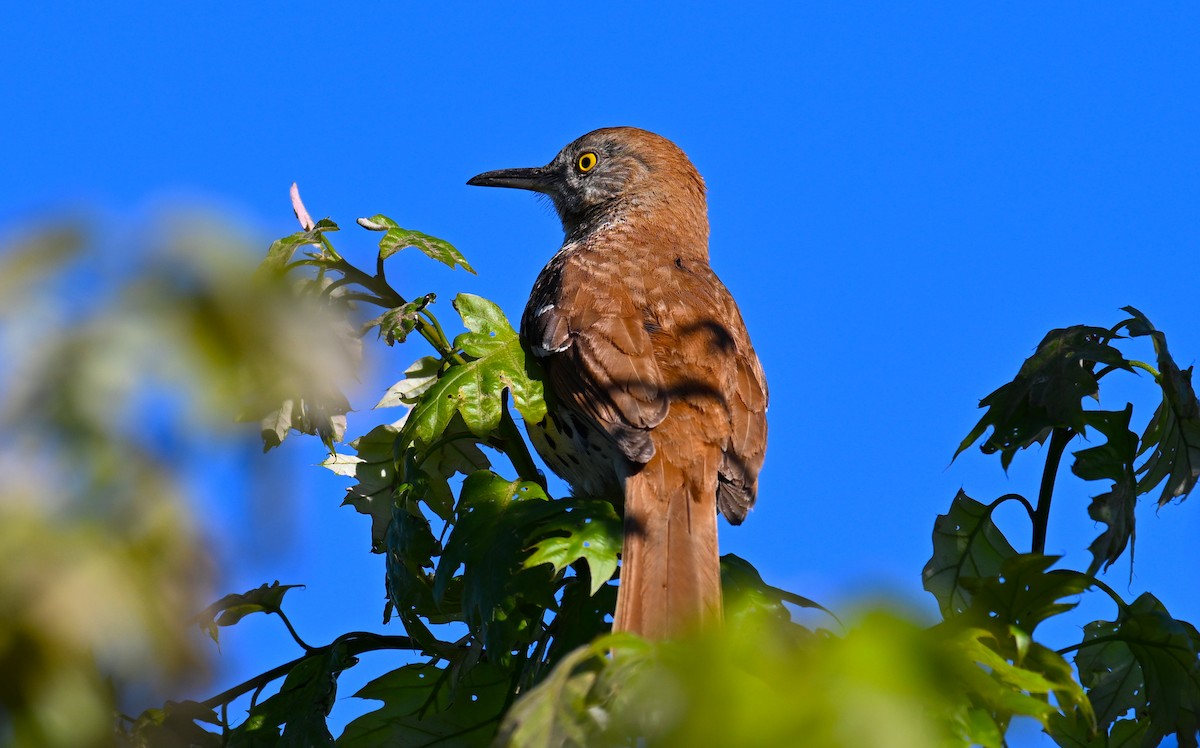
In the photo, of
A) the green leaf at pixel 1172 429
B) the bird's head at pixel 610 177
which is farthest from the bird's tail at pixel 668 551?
the bird's head at pixel 610 177

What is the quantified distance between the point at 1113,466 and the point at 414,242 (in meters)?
1.83

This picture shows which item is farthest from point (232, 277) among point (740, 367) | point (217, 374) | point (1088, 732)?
point (740, 367)

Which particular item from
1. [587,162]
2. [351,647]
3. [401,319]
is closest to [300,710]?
[351,647]

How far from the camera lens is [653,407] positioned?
12.1 feet

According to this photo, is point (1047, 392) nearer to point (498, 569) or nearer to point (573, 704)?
point (498, 569)

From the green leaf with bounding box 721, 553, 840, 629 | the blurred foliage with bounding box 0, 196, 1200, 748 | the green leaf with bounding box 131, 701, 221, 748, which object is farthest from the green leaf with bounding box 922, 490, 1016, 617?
the green leaf with bounding box 131, 701, 221, 748

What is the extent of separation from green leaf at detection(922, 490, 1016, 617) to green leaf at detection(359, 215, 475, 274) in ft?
4.53

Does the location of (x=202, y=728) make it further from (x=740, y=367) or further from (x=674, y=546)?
(x=740, y=367)

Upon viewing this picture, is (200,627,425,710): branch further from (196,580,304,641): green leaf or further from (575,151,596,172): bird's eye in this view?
(575,151,596,172): bird's eye

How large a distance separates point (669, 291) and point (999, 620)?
2085 millimetres

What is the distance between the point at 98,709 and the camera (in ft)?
2.97

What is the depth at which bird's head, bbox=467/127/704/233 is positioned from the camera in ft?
18.9

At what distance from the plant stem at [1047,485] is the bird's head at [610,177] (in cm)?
278

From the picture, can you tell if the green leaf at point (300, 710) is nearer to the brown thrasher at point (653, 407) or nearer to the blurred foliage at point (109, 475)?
the brown thrasher at point (653, 407)
